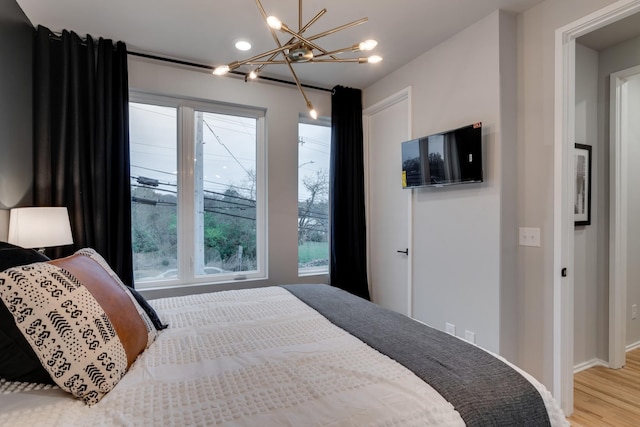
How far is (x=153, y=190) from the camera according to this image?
9.64ft

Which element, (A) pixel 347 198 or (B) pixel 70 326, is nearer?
(B) pixel 70 326

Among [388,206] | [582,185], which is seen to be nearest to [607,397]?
[582,185]

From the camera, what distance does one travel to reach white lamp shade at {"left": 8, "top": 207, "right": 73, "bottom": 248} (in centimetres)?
187

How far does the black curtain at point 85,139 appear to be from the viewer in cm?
236

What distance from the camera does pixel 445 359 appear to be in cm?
118

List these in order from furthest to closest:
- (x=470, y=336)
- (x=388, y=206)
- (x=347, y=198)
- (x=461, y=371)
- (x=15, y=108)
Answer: (x=347, y=198) < (x=388, y=206) < (x=470, y=336) < (x=15, y=108) < (x=461, y=371)

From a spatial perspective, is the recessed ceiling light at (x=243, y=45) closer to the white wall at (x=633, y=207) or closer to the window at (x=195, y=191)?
the window at (x=195, y=191)

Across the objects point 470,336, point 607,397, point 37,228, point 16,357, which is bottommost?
point 607,397

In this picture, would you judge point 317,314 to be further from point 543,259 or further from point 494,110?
point 494,110

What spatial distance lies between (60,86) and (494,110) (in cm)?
319

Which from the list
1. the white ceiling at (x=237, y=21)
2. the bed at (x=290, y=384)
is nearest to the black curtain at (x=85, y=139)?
the white ceiling at (x=237, y=21)

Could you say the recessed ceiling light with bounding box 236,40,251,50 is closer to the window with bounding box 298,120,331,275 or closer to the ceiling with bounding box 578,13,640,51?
the window with bounding box 298,120,331,275

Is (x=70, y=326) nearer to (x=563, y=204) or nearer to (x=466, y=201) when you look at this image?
(x=466, y=201)

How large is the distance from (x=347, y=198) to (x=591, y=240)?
219 centimetres
